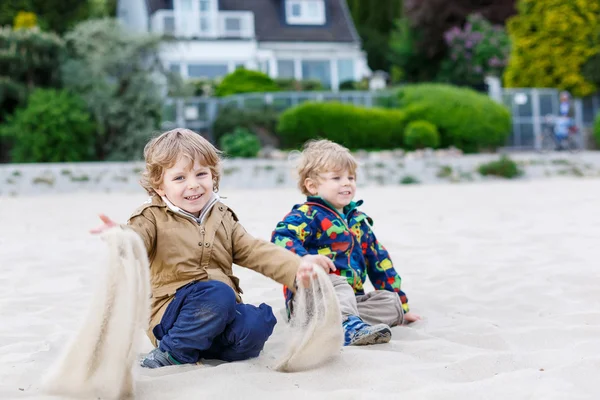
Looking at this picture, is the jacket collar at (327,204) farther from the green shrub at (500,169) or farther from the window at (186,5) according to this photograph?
the window at (186,5)

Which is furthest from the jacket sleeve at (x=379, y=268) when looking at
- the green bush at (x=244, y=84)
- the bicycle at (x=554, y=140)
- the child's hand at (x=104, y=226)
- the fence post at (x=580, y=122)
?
the fence post at (x=580, y=122)

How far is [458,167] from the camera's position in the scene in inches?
558

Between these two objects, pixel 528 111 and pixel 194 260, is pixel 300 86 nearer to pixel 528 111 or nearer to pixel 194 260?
pixel 528 111

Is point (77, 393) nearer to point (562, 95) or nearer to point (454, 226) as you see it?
point (454, 226)

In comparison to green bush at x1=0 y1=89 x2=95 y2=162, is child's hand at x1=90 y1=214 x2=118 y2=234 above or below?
below

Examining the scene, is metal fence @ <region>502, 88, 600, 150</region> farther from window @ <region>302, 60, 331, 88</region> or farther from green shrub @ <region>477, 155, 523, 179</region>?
window @ <region>302, 60, 331, 88</region>

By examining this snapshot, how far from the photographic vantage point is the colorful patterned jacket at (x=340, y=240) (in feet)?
11.1

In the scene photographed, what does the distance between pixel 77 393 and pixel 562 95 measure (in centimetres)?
1870

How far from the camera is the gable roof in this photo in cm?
2872

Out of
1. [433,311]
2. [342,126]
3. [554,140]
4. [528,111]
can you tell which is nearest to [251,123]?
[342,126]

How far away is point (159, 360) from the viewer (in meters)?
2.85

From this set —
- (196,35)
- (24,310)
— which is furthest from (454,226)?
(196,35)

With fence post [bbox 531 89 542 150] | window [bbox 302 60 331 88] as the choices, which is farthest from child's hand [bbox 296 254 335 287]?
window [bbox 302 60 331 88]

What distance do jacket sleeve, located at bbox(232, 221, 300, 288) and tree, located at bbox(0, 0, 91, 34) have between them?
1021 inches
